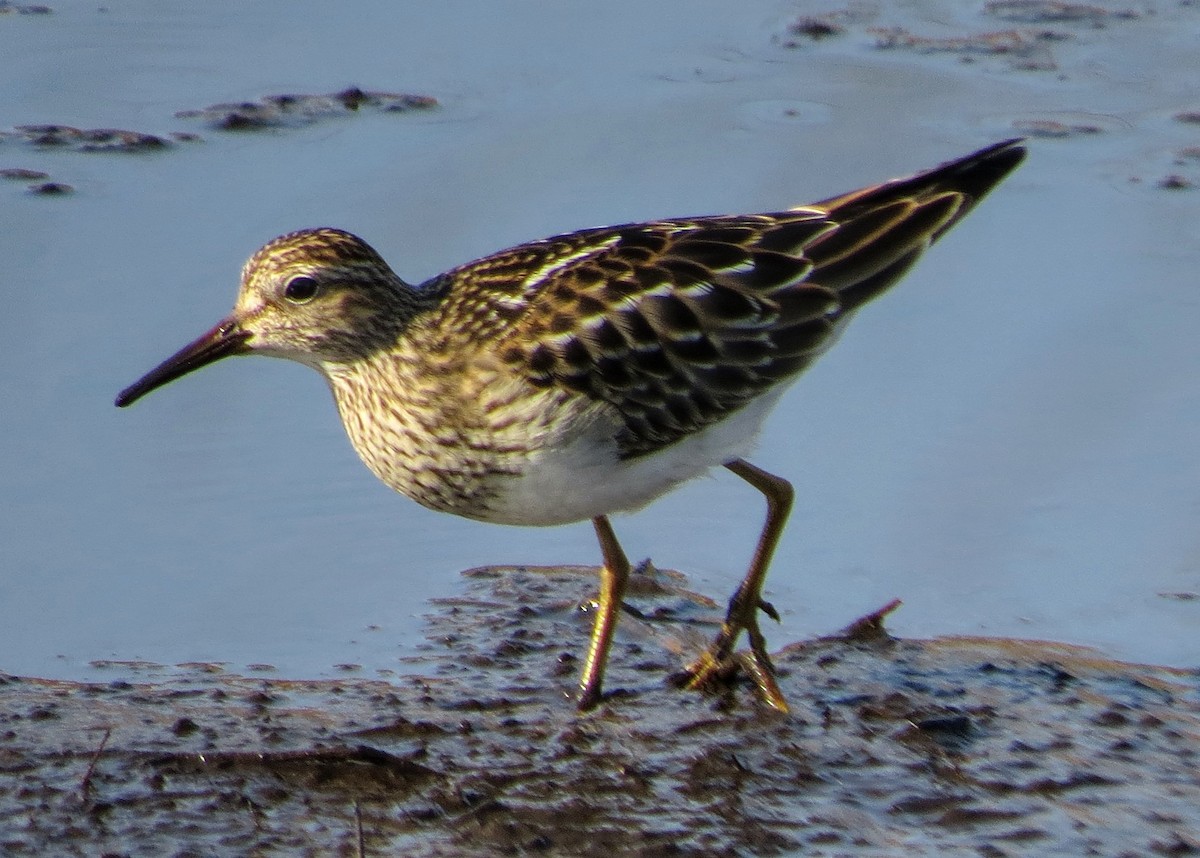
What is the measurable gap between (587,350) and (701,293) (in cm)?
48

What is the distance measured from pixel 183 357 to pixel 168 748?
1.38 metres

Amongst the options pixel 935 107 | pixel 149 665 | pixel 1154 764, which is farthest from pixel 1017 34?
pixel 149 665

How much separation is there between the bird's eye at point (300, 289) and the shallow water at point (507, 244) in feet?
3.66

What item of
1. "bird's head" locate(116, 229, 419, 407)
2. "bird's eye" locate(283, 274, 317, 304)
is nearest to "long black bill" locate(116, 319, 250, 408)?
"bird's head" locate(116, 229, 419, 407)

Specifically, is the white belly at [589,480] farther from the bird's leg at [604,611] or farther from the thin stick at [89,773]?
the thin stick at [89,773]

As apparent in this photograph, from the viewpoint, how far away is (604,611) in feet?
21.8

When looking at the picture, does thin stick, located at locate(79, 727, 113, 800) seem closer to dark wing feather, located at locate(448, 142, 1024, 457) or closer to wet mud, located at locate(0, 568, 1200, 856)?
wet mud, located at locate(0, 568, 1200, 856)

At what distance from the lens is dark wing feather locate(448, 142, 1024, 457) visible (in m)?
6.45

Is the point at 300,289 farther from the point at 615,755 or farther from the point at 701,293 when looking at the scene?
the point at 615,755

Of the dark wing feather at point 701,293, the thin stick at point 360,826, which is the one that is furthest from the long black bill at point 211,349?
the thin stick at point 360,826

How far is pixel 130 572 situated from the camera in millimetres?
7047

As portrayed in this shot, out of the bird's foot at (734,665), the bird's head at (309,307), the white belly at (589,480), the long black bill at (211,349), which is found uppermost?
the bird's head at (309,307)

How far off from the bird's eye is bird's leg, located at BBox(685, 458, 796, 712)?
156cm

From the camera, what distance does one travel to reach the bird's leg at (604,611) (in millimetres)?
6523
